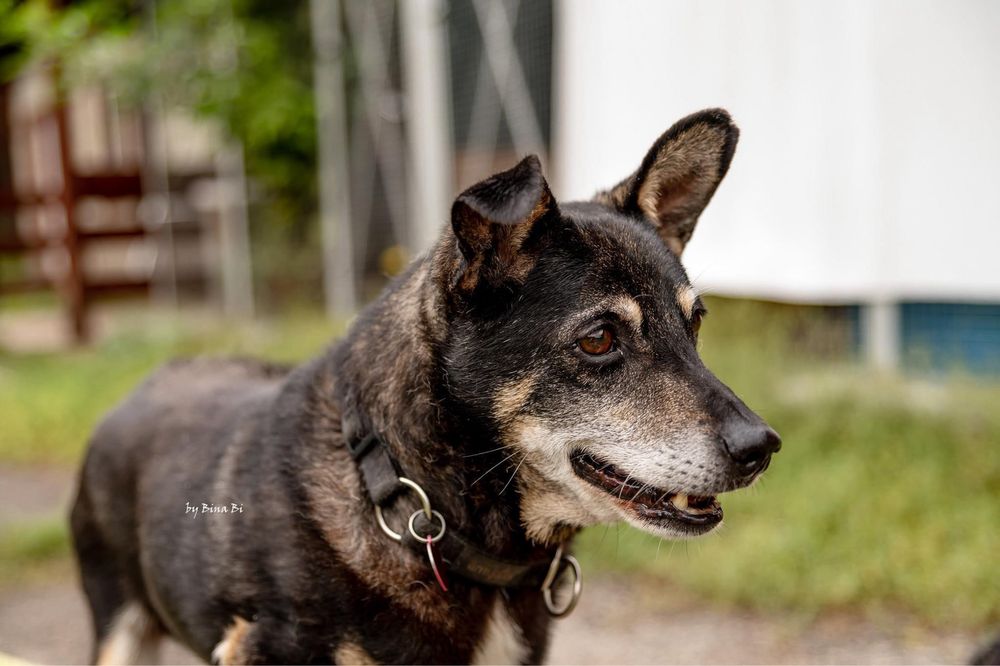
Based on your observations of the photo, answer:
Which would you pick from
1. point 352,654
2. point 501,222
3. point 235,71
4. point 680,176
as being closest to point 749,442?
point 501,222

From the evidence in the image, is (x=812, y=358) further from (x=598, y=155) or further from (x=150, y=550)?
(x=150, y=550)

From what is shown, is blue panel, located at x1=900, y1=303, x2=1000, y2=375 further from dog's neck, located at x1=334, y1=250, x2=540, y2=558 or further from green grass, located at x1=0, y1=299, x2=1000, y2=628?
dog's neck, located at x1=334, y1=250, x2=540, y2=558

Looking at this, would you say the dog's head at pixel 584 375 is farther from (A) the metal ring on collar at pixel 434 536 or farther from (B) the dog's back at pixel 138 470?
(B) the dog's back at pixel 138 470

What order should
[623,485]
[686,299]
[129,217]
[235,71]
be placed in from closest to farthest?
[623,485]
[686,299]
[235,71]
[129,217]

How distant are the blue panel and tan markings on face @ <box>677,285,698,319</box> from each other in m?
3.09

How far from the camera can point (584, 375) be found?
7.98 feet

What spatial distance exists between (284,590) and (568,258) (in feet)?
3.49

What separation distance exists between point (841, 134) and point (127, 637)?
14.0 ft

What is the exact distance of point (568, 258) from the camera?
250 cm

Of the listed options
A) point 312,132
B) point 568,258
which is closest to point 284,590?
point 568,258

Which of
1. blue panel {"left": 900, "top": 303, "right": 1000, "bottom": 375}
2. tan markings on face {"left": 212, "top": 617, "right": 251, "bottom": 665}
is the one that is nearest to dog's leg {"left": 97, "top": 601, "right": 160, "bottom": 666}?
tan markings on face {"left": 212, "top": 617, "right": 251, "bottom": 665}

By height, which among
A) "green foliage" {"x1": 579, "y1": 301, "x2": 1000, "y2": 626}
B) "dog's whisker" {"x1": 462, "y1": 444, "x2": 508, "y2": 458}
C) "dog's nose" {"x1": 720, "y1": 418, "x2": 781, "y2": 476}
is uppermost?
"dog's nose" {"x1": 720, "y1": 418, "x2": 781, "y2": 476}

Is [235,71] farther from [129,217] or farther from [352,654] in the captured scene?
[352,654]

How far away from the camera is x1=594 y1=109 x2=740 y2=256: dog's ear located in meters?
2.78
